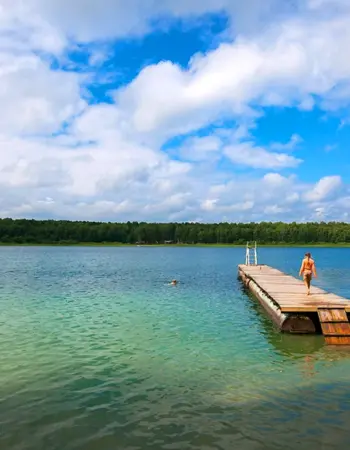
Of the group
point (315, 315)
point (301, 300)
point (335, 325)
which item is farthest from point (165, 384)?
point (301, 300)

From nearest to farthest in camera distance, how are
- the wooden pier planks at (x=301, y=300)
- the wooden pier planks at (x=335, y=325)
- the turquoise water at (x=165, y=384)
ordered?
1. the turquoise water at (x=165, y=384)
2. the wooden pier planks at (x=335, y=325)
3. the wooden pier planks at (x=301, y=300)

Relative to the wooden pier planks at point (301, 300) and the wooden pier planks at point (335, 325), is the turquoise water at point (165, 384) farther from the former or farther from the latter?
the wooden pier planks at point (301, 300)

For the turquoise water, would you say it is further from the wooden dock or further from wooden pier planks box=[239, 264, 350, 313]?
wooden pier planks box=[239, 264, 350, 313]

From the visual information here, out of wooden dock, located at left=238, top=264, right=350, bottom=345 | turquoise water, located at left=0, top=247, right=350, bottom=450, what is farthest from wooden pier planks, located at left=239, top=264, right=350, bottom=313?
turquoise water, located at left=0, top=247, right=350, bottom=450

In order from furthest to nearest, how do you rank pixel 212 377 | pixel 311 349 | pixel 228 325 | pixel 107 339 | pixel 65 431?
pixel 228 325 < pixel 107 339 < pixel 311 349 < pixel 212 377 < pixel 65 431

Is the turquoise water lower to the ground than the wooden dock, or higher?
lower

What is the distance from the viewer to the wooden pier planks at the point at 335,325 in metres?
18.6

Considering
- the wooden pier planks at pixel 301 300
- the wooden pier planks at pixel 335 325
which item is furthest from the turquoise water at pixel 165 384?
the wooden pier planks at pixel 301 300

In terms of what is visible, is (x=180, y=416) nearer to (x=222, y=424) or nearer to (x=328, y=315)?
(x=222, y=424)

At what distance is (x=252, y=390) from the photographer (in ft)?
41.8

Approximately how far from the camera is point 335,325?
19.2m

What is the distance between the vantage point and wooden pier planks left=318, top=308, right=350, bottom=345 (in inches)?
732

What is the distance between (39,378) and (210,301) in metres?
19.7

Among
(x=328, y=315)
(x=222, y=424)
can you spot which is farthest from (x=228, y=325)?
(x=222, y=424)
